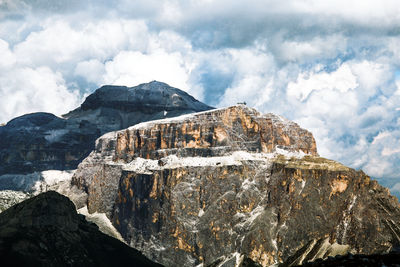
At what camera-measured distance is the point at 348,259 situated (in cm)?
14550

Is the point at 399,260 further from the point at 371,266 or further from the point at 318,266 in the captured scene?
the point at 318,266

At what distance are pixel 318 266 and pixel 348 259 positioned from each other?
277 inches

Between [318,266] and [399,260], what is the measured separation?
59.4ft

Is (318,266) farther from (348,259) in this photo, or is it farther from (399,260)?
(399,260)

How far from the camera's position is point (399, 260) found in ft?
466

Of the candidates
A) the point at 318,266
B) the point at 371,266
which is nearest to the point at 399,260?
the point at 371,266

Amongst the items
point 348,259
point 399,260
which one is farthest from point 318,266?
point 399,260

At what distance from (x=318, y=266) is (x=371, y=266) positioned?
12670 mm

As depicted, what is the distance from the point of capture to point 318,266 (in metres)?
147

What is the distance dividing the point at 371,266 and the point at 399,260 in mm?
7301

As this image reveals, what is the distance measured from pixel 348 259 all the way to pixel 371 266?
267 inches
